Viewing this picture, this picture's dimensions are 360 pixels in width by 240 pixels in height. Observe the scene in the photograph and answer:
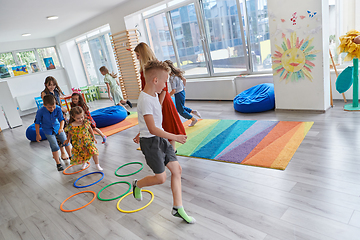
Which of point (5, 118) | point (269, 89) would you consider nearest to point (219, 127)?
point (269, 89)

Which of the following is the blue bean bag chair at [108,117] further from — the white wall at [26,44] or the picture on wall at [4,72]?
the white wall at [26,44]

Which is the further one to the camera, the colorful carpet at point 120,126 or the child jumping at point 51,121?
the colorful carpet at point 120,126

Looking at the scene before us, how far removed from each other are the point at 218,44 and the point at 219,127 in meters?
2.83

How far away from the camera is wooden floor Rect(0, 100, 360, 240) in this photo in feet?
5.99

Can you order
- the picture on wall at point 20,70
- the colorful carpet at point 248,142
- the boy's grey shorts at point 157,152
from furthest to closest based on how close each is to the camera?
1. the picture on wall at point 20,70
2. the colorful carpet at point 248,142
3. the boy's grey shorts at point 157,152

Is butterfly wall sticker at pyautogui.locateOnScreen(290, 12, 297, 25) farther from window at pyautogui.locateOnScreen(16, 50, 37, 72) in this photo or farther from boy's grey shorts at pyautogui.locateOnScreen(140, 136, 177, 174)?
window at pyautogui.locateOnScreen(16, 50, 37, 72)

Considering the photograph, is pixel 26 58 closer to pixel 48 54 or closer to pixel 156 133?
pixel 48 54

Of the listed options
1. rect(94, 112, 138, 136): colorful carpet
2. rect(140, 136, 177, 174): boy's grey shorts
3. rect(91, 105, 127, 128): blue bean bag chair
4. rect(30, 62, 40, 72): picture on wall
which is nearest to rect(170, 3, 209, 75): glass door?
rect(94, 112, 138, 136): colorful carpet

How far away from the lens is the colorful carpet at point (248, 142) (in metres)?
2.85

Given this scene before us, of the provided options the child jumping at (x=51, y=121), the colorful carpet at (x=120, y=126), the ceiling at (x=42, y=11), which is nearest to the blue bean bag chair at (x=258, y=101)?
the colorful carpet at (x=120, y=126)

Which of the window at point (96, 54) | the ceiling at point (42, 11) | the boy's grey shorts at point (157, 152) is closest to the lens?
the boy's grey shorts at point (157, 152)

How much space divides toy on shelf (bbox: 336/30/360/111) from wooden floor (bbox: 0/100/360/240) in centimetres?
47

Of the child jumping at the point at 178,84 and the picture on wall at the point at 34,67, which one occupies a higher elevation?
the picture on wall at the point at 34,67

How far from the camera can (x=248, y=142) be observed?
10.9ft
